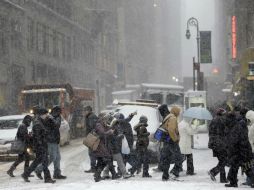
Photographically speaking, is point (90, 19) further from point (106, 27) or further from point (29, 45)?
point (29, 45)

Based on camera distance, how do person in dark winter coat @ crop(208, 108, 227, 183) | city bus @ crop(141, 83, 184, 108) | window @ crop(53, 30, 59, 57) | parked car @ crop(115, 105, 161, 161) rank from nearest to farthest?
person in dark winter coat @ crop(208, 108, 227, 183)
parked car @ crop(115, 105, 161, 161)
city bus @ crop(141, 83, 184, 108)
window @ crop(53, 30, 59, 57)

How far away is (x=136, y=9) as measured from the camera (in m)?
143

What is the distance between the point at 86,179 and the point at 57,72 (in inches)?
1842

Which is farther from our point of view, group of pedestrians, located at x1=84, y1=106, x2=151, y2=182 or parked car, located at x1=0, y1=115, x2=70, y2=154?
parked car, located at x1=0, y1=115, x2=70, y2=154

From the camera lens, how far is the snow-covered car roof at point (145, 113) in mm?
19344

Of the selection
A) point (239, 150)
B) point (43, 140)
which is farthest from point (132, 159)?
point (239, 150)

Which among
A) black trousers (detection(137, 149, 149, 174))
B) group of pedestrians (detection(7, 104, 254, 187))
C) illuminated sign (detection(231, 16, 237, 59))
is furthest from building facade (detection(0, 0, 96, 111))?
black trousers (detection(137, 149, 149, 174))

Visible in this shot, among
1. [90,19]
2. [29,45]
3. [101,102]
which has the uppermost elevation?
[90,19]

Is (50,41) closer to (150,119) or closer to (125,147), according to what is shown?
→ (150,119)

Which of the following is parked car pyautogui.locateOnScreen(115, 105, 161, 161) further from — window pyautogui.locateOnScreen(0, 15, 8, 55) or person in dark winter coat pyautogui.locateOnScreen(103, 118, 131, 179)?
window pyautogui.locateOnScreen(0, 15, 8, 55)

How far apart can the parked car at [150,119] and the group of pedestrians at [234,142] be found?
4.74 meters

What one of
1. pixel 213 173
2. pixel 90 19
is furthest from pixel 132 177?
pixel 90 19

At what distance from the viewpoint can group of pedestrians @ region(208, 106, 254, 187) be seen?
12.1m

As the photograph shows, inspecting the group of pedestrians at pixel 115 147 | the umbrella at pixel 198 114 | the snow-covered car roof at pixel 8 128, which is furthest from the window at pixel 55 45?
the group of pedestrians at pixel 115 147
